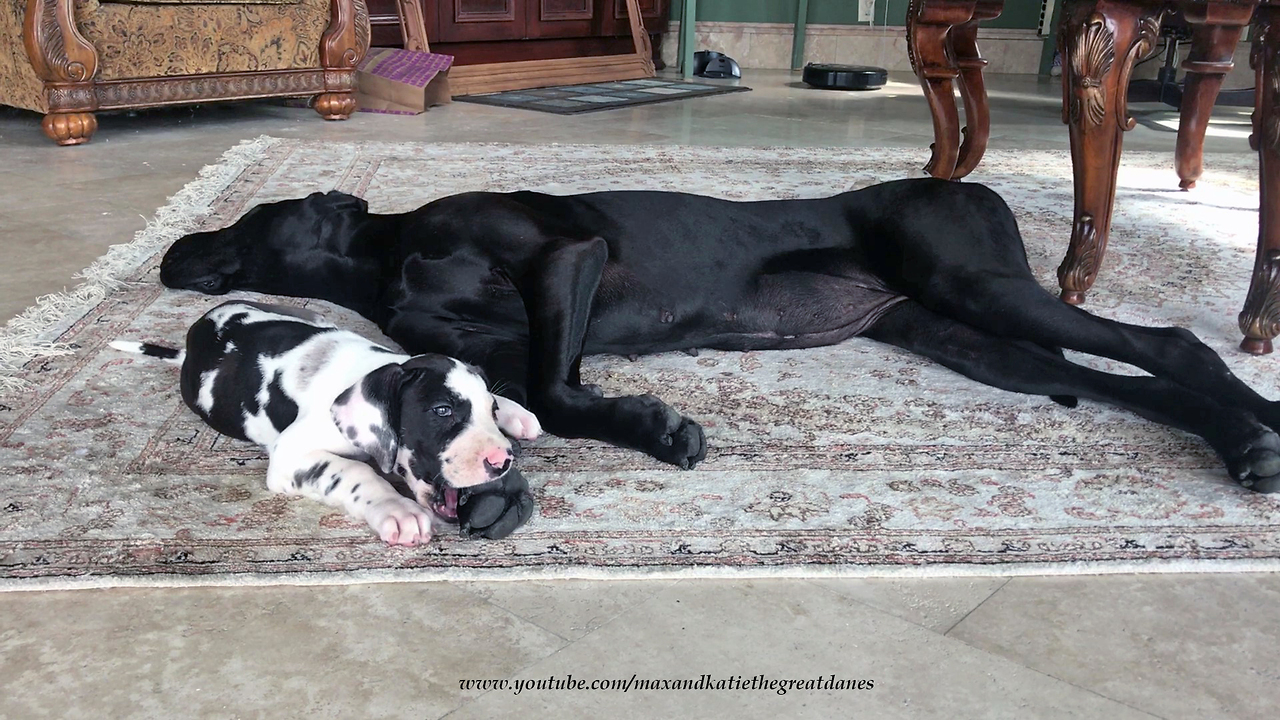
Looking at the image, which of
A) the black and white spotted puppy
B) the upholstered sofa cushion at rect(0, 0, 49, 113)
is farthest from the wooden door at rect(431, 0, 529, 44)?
the black and white spotted puppy

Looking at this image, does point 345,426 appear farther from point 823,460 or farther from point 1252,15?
point 1252,15

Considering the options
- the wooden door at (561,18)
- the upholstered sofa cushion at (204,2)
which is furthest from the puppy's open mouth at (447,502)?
the wooden door at (561,18)

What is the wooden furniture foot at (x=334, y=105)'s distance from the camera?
5.53m

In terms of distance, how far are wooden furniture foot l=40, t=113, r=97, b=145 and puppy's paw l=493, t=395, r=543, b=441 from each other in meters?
3.67

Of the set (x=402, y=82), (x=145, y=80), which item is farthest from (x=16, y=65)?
(x=402, y=82)

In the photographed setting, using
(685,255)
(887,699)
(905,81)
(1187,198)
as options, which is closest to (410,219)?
(685,255)

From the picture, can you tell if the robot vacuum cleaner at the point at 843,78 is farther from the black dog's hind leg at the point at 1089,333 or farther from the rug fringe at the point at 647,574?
the rug fringe at the point at 647,574

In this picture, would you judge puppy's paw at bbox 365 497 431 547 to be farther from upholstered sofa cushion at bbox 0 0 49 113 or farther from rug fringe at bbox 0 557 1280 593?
upholstered sofa cushion at bbox 0 0 49 113

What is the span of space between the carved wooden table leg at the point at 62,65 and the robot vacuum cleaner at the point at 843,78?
5.13 meters

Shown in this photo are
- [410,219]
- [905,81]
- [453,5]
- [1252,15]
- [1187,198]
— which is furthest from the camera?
[905,81]

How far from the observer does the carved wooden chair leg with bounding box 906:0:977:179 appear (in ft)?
12.5

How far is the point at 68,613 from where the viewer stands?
1.28 meters

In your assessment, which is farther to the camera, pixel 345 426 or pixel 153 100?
pixel 153 100

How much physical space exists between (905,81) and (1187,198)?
516cm
